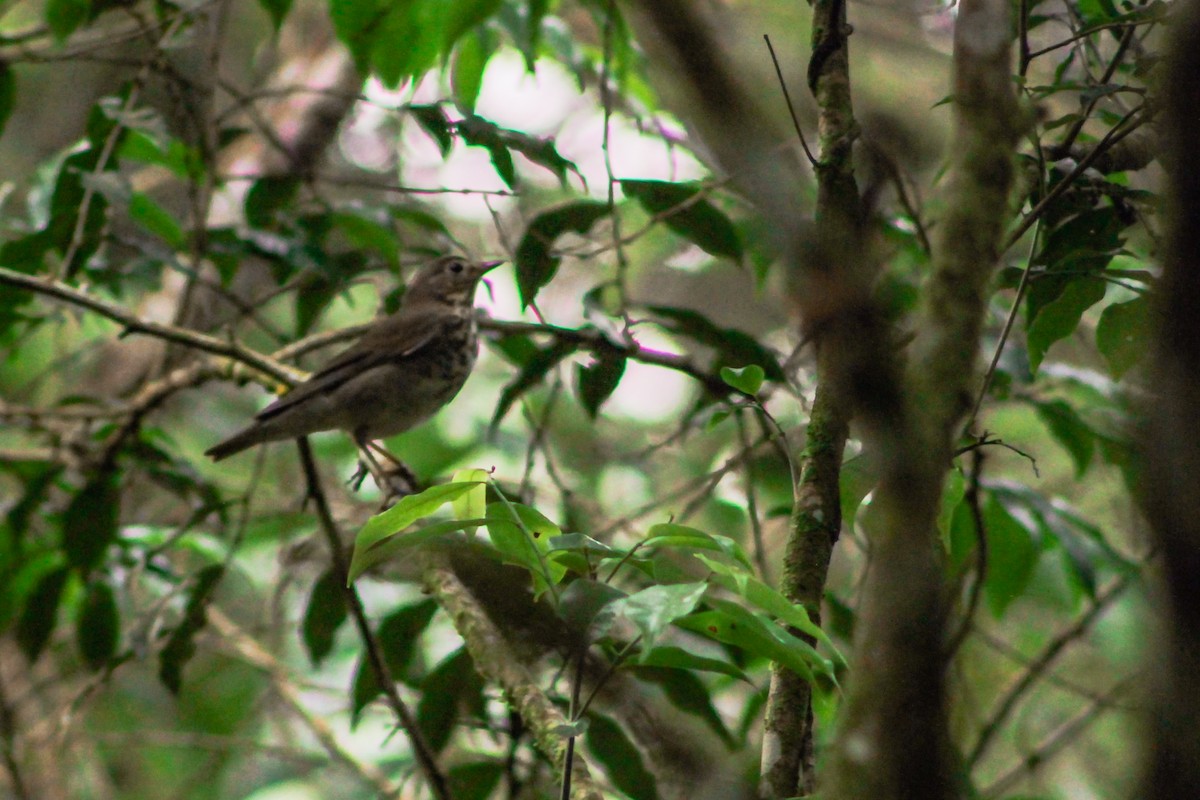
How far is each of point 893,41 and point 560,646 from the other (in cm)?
492

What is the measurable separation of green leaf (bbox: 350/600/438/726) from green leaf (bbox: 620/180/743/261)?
1.27 m

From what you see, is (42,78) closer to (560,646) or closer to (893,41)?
(893,41)

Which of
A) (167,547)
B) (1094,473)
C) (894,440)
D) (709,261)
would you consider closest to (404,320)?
(167,547)

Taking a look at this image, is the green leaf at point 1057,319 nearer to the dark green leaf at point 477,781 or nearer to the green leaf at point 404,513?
the green leaf at point 404,513

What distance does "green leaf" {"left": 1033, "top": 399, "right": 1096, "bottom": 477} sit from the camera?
347 centimetres

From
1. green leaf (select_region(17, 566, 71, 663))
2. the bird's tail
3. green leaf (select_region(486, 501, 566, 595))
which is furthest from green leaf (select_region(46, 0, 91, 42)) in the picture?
green leaf (select_region(486, 501, 566, 595))

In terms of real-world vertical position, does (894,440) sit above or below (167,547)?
above

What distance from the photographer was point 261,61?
27.1ft

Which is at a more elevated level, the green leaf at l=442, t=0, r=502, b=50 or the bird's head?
the green leaf at l=442, t=0, r=502, b=50

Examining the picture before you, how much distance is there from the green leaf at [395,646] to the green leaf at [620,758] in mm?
628

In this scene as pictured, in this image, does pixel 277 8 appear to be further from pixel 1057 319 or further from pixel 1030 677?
pixel 1030 677

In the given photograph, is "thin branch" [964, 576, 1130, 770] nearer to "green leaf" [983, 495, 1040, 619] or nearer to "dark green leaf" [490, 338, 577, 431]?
"green leaf" [983, 495, 1040, 619]

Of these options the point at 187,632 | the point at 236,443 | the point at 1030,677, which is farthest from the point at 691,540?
the point at 236,443

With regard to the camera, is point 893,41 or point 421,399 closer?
point 421,399
